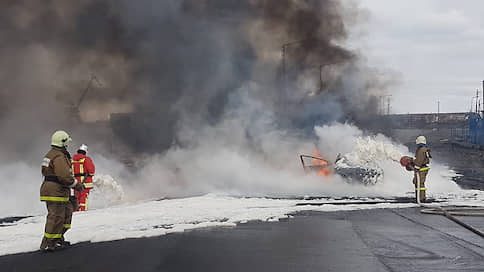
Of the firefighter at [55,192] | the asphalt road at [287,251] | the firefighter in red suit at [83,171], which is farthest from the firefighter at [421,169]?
the firefighter at [55,192]

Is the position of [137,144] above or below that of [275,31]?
below

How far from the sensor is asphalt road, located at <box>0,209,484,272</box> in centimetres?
618

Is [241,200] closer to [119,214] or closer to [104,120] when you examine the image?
[119,214]

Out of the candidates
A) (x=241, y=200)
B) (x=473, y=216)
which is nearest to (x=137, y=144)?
(x=241, y=200)

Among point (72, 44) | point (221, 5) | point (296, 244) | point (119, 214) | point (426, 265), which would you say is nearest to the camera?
point (426, 265)

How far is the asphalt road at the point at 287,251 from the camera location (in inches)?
243

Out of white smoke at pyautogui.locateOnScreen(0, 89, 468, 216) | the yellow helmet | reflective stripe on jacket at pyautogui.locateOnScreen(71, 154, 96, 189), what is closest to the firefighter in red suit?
reflective stripe on jacket at pyautogui.locateOnScreen(71, 154, 96, 189)

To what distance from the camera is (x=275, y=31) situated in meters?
28.9

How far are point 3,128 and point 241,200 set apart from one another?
1185 cm

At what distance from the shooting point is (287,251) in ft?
23.0

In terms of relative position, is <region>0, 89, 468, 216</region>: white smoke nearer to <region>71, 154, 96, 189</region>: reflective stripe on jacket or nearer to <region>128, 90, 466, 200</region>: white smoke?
<region>128, 90, 466, 200</region>: white smoke

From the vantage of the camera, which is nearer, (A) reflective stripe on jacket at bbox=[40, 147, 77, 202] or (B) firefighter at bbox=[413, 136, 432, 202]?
(A) reflective stripe on jacket at bbox=[40, 147, 77, 202]

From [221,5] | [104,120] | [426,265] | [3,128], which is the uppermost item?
[221,5]

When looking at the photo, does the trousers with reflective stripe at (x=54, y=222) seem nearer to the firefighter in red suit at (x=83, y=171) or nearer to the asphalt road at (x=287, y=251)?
the asphalt road at (x=287, y=251)
